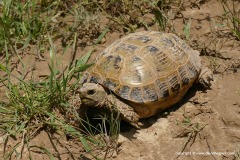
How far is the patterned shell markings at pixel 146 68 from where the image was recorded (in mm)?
4164

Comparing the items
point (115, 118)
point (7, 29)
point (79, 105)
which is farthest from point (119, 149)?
point (7, 29)

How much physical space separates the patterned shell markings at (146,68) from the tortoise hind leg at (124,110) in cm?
9

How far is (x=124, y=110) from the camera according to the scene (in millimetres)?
4117

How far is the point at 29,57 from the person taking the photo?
17.3 feet

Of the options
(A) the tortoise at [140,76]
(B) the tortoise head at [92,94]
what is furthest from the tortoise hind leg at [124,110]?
(B) the tortoise head at [92,94]

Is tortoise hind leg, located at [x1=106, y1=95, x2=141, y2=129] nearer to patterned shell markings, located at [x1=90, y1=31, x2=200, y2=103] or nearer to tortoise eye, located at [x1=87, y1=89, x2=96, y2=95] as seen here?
patterned shell markings, located at [x1=90, y1=31, x2=200, y2=103]

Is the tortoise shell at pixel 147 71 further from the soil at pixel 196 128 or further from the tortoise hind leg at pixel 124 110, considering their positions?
the soil at pixel 196 128

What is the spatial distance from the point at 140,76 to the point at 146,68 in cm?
11

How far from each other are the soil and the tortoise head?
1.49 feet

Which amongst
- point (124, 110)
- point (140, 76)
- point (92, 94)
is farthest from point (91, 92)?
point (140, 76)

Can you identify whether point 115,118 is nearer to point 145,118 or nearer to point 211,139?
point 145,118

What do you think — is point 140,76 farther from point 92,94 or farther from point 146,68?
point 92,94

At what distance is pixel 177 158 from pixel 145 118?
0.63m

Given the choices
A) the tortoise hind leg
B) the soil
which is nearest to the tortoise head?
the tortoise hind leg
